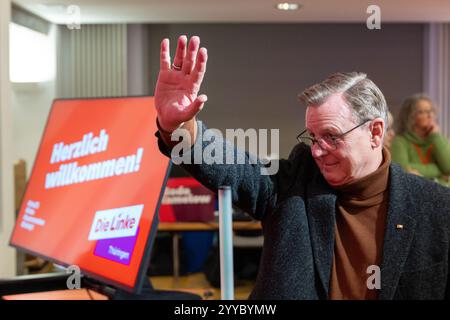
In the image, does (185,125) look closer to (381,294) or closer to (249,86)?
(381,294)

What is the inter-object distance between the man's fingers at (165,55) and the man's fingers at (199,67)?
0.05m

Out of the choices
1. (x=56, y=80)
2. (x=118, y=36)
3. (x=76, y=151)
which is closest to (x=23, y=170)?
(x=56, y=80)

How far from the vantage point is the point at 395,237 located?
1.17 meters

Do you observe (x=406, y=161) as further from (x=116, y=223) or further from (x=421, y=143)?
(x=116, y=223)

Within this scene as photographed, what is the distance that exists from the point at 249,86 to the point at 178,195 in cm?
335

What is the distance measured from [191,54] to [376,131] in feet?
1.47

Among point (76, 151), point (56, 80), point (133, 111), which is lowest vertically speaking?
point (76, 151)

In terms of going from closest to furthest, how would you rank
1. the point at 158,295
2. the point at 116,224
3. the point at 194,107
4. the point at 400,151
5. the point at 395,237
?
the point at 194,107, the point at 395,237, the point at 116,224, the point at 158,295, the point at 400,151

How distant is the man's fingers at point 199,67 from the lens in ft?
3.25

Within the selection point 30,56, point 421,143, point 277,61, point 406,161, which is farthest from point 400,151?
point 30,56

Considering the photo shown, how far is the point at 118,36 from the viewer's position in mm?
6836

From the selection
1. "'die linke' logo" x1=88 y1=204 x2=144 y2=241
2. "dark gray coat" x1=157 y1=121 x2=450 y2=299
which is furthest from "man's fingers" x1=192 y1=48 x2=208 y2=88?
"'die linke' logo" x1=88 y1=204 x2=144 y2=241

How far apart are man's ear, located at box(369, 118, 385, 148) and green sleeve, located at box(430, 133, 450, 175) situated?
2832 mm

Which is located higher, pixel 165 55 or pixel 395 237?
pixel 165 55
